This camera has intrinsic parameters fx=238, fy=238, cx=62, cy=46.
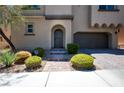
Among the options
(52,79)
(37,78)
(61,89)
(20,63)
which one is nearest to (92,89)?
(61,89)

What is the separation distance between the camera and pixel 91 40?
28.0 m

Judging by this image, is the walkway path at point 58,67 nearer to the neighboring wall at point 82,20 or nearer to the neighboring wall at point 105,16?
the neighboring wall at point 105,16

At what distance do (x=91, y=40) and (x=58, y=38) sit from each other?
455 cm

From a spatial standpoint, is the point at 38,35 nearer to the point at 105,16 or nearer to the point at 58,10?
the point at 58,10

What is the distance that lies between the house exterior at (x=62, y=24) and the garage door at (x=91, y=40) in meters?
0.57

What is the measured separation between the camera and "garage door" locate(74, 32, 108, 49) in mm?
27766

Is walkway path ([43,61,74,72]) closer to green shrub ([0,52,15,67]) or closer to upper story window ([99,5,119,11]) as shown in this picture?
green shrub ([0,52,15,67])

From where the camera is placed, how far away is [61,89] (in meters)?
8.36

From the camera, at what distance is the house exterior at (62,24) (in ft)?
76.8

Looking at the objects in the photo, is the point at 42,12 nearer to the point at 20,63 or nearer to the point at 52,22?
the point at 52,22

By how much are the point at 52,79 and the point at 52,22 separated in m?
13.9

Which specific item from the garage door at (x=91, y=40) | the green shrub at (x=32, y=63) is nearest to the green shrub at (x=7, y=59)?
the green shrub at (x=32, y=63)

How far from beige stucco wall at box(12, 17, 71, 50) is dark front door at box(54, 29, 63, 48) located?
1.72 m
